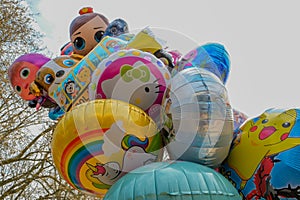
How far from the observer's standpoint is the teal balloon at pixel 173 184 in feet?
5.73

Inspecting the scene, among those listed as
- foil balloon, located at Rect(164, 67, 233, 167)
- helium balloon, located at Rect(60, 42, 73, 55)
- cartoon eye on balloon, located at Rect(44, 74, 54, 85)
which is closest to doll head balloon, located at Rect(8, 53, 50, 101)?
cartoon eye on balloon, located at Rect(44, 74, 54, 85)

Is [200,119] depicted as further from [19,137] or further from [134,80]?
[19,137]

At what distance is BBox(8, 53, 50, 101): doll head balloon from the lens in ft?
10.0

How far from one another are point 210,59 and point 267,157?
64cm

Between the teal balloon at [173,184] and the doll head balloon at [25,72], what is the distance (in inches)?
57.2

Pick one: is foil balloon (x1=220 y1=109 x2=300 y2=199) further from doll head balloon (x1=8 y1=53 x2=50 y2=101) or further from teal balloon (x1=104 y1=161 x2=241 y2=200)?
Answer: doll head balloon (x1=8 y1=53 x2=50 y2=101)

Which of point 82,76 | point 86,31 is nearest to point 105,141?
point 82,76

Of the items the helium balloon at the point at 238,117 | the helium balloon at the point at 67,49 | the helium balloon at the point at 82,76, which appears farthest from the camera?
the helium balloon at the point at 67,49

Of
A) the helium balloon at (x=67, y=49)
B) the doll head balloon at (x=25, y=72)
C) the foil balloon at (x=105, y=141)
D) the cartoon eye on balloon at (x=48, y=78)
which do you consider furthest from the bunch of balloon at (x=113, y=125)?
the helium balloon at (x=67, y=49)

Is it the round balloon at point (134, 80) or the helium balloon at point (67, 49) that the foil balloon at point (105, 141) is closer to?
the round balloon at point (134, 80)

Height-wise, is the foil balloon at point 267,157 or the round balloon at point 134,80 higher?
the round balloon at point 134,80

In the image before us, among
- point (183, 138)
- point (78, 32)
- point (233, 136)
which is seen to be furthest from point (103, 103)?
point (78, 32)

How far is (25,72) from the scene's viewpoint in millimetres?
3061

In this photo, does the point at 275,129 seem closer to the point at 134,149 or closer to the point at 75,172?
the point at 134,149
